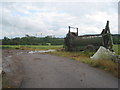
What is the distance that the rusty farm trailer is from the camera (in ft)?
51.4

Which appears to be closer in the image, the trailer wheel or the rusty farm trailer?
the rusty farm trailer

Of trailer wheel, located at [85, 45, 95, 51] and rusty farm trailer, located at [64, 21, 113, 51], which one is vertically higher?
rusty farm trailer, located at [64, 21, 113, 51]

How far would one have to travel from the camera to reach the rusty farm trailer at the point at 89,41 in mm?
15680

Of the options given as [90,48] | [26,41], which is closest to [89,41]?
[90,48]

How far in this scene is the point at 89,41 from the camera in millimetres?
17391

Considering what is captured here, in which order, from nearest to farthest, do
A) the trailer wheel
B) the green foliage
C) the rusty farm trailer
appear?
the rusty farm trailer
the trailer wheel
the green foliage

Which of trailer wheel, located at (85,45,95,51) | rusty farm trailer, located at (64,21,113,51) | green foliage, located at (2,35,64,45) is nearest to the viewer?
rusty farm trailer, located at (64,21,113,51)

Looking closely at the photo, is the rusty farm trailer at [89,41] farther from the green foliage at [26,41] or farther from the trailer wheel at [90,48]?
the green foliage at [26,41]

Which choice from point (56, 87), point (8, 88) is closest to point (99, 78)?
point (56, 87)

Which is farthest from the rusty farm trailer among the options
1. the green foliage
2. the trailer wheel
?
the green foliage

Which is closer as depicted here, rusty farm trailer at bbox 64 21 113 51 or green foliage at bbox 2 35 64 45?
rusty farm trailer at bbox 64 21 113 51

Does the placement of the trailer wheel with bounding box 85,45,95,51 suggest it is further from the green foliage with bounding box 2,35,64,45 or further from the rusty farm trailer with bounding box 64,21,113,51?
the green foliage with bounding box 2,35,64,45

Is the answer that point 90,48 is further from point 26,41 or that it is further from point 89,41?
point 26,41

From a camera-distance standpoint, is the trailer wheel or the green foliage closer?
the trailer wheel
